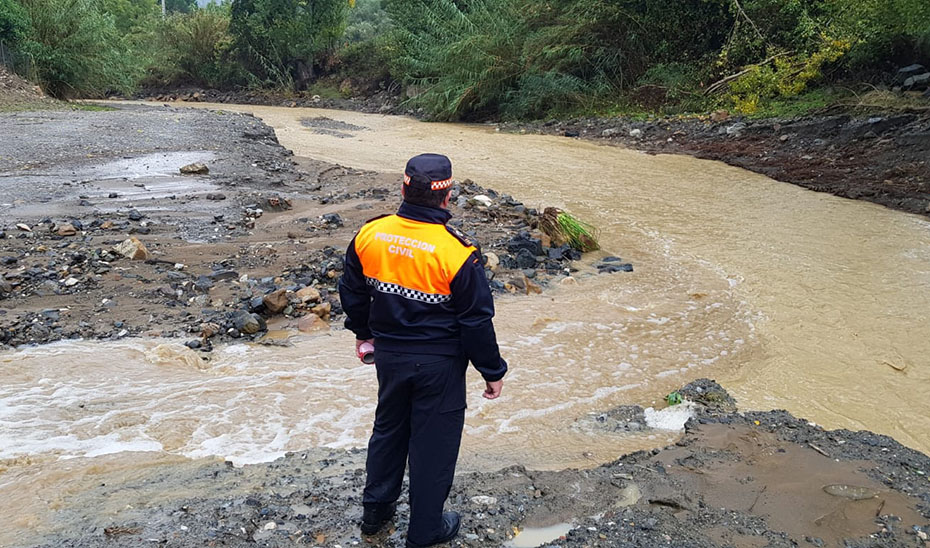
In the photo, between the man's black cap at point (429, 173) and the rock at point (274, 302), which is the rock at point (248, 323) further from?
the man's black cap at point (429, 173)

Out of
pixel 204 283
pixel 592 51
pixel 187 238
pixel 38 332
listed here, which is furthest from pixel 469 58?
pixel 38 332

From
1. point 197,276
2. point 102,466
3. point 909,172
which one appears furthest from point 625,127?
point 102,466

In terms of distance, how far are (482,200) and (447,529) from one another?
7.27 metres

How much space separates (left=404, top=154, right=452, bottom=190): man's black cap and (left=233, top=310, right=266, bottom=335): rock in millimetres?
3555

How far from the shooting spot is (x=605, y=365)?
5836 millimetres

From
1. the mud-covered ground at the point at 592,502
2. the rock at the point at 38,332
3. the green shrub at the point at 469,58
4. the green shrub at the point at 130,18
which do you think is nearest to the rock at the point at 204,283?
the rock at the point at 38,332

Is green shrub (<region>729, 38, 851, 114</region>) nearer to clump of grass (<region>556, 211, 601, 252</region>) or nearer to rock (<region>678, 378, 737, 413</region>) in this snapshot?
clump of grass (<region>556, 211, 601, 252</region>)

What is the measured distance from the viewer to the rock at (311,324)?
615 cm

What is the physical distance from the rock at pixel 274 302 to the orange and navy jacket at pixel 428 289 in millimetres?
3630

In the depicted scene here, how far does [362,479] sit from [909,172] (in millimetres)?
12341

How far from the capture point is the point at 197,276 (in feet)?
22.4

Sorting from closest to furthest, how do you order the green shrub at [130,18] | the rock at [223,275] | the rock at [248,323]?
the rock at [248,323], the rock at [223,275], the green shrub at [130,18]

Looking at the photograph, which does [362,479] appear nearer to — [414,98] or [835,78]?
[835,78]

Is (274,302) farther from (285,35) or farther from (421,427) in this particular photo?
(285,35)
